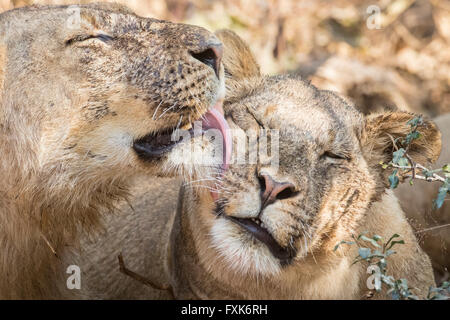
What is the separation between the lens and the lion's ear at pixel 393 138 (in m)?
3.88

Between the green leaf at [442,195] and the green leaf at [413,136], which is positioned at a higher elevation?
the green leaf at [413,136]

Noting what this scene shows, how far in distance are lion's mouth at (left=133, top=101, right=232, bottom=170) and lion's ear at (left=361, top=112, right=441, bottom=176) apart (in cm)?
87

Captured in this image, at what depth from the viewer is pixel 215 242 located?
346 centimetres

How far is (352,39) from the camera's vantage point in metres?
8.39

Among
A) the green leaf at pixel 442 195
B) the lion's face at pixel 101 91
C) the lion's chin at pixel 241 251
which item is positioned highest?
the lion's face at pixel 101 91

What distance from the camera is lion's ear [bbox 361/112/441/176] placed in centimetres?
388

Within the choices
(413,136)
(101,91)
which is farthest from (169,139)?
(413,136)

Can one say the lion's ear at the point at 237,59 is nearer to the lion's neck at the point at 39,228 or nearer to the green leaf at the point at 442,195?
the lion's neck at the point at 39,228

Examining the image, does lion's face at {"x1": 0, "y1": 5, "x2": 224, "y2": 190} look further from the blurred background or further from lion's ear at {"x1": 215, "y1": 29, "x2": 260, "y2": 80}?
the blurred background

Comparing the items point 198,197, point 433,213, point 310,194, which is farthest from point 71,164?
point 433,213

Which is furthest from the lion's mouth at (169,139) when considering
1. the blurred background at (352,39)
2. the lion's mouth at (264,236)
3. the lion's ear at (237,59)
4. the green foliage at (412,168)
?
the blurred background at (352,39)

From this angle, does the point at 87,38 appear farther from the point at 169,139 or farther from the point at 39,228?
the point at 39,228

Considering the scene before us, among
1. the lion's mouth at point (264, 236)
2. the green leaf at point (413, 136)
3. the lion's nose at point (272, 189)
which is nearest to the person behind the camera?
the lion's nose at point (272, 189)
